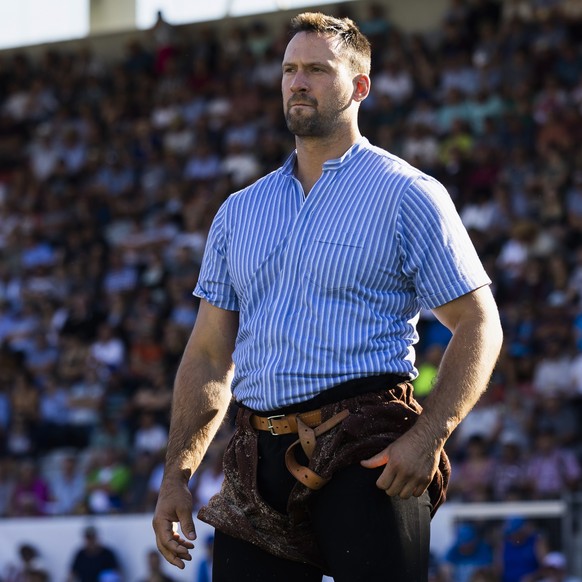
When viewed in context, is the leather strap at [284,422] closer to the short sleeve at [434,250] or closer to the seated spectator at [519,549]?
the short sleeve at [434,250]

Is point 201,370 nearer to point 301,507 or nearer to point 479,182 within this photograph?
point 301,507

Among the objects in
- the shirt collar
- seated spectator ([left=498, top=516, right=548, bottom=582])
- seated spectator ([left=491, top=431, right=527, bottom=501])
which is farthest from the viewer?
seated spectator ([left=491, top=431, right=527, bottom=501])

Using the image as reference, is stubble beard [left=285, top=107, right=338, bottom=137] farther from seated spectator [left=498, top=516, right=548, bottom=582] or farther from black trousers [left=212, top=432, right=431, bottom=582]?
seated spectator [left=498, top=516, right=548, bottom=582]

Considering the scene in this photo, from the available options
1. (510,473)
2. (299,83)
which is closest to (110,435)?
(510,473)

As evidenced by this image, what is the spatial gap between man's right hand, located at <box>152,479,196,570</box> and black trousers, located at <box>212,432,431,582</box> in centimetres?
19

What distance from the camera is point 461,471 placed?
10164mm

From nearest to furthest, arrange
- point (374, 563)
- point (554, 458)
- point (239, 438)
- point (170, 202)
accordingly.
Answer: point (374, 563) → point (239, 438) → point (554, 458) → point (170, 202)

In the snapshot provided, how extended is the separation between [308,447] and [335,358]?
242 mm

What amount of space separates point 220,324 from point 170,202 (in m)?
11.9

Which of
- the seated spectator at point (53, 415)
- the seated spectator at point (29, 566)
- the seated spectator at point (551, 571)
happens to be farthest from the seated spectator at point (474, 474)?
the seated spectator at point (53, 415)

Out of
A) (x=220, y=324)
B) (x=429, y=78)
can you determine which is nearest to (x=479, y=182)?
(x=429, y=78)

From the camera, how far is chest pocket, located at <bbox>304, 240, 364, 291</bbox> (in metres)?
3.55

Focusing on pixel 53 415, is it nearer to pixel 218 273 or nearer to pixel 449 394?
pixel 218 273

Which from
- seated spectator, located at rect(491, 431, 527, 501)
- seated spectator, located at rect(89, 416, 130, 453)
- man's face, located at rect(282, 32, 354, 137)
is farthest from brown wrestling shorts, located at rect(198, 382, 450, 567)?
seated spectator, located at rect(89, 416, 130, 453)
